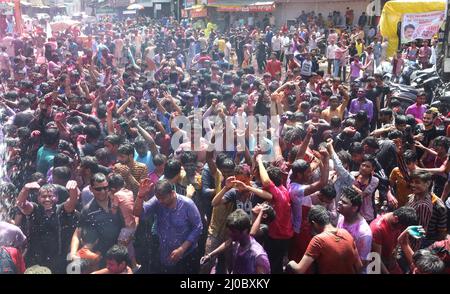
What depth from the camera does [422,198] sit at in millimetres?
4070

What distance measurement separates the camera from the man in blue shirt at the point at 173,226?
12.6 feet

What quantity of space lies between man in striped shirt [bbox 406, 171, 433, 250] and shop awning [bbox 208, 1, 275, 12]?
22.7 meters

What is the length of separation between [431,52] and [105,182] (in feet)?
38.4

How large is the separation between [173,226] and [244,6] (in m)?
23.9

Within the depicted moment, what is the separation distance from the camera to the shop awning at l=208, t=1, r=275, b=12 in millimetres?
25531

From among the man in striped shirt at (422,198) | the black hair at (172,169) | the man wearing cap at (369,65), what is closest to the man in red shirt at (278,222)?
the black hair at (172,169)

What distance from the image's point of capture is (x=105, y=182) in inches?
158

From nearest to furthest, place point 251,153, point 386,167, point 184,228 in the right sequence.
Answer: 1. point 184,228
2. point 386,167
3. point 251,153

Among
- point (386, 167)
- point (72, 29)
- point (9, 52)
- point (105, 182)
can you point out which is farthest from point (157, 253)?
point (72, 29)

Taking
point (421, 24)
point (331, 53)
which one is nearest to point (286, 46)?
point (331, 53)

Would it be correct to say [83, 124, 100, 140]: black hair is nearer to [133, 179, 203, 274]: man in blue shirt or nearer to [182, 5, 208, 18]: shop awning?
[133, 179, 203, 274]: man in blue shirt

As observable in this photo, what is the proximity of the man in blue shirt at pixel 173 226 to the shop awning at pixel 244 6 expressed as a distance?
23.1m

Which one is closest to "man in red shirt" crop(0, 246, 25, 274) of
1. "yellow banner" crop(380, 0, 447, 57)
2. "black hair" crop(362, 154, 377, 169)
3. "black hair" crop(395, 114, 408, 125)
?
"black hair" crop(362, 154, 377, 169)
